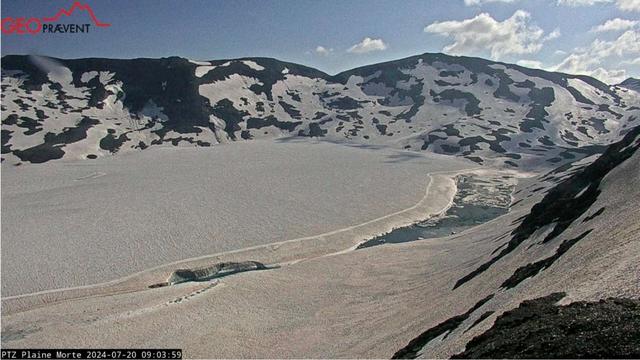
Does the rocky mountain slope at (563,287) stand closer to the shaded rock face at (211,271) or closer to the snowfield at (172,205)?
the shaded rock face at (211,271)

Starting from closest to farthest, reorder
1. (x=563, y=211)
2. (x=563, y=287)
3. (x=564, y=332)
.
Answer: (x=564, y=332) < (x=563, y=287) < (x=563, y=211)

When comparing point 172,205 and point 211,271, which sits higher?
point 172,205

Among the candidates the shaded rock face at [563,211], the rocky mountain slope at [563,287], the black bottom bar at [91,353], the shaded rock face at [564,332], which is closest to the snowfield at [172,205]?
the black bottom bar at [91,353]

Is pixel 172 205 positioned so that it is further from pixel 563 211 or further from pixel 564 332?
pixel 564 332

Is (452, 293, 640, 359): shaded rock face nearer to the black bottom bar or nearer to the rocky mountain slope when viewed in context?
the rocky mountain slope

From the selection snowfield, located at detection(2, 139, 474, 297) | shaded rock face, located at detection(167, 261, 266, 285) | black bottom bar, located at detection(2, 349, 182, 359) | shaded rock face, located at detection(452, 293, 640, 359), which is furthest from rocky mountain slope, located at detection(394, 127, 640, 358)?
snowfield, located at detection(2, 139, 474, 297)

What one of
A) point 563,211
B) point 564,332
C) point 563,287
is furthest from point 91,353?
point 563,211

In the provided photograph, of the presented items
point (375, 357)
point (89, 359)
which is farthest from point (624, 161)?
point (89, 359)
